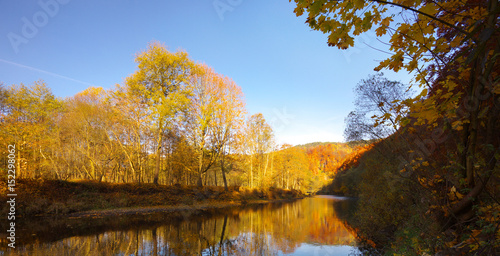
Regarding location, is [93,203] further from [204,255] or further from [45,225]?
[204,255]

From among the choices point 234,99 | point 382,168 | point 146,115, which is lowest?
point 382,168

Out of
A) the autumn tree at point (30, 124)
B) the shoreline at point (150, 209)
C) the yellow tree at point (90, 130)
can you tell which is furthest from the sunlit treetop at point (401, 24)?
the yellow tree at point (90, 130)

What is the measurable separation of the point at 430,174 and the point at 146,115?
21.4m

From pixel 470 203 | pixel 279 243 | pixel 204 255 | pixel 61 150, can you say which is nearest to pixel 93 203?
pixel 61 150

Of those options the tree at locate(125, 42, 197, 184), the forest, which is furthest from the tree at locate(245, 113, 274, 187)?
the tree at locate(125, 42, 197, 184)

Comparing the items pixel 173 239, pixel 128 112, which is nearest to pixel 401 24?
pixel 173 239

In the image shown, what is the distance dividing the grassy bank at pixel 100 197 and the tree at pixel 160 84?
4150 mm

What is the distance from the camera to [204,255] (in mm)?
8000

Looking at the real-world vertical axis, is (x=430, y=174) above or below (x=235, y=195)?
above

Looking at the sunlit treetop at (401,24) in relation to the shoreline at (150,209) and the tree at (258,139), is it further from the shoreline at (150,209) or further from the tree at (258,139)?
the tree at (258,139)

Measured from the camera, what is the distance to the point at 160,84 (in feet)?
72.3

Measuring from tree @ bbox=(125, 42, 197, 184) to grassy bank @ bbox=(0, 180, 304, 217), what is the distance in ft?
13.6

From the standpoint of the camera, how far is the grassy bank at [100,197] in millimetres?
13898

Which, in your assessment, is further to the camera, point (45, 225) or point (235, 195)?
point (235, 195)
